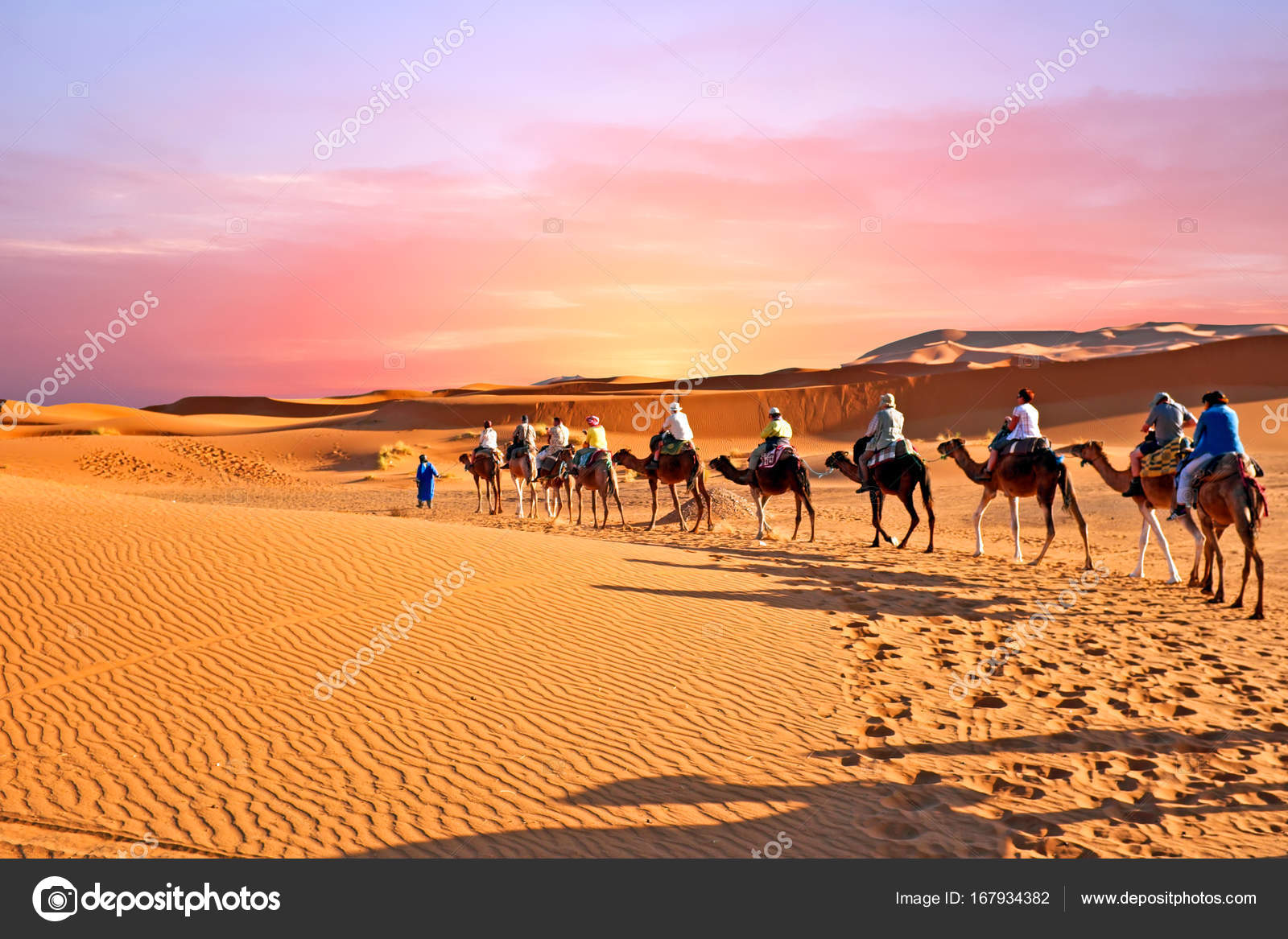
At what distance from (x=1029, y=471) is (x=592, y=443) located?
11.0m

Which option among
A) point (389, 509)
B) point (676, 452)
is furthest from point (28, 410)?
point (676, 452)

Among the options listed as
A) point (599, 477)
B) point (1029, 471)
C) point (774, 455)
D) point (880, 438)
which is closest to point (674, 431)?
point (774, 455)

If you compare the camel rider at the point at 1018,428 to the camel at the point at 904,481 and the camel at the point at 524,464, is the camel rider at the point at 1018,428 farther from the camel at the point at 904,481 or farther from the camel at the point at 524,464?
the camel at the point at 524,464

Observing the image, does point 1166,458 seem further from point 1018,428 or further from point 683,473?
point 683,473

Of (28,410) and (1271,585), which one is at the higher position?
(28,410)

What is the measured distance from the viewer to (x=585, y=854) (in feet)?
17.7

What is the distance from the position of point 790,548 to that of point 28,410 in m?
80.7

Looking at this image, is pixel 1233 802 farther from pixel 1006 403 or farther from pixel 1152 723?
pixel 1006 403

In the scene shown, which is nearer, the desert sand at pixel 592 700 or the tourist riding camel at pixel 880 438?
the desert sand at pixel 592 700

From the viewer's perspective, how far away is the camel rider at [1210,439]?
464 inches

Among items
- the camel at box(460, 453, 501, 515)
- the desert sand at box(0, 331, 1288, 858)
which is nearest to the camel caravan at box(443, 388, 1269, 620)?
the desert sand at box(0, 331, 1288, 858)
